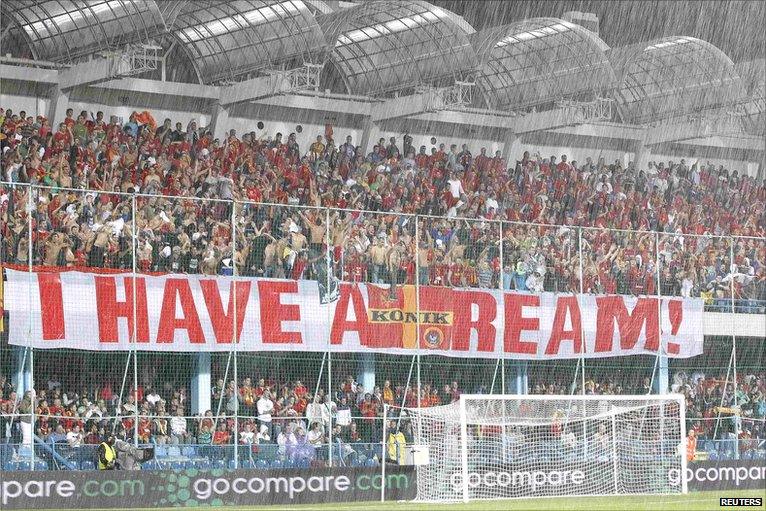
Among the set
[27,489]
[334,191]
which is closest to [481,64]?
[334,191]

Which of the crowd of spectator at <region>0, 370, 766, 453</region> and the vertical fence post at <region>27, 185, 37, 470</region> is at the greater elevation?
the vertical fence post at <region>27, 185, 37, 470</region>

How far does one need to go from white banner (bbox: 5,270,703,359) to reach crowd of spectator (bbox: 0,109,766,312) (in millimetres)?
362

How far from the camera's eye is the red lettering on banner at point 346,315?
98.3ft

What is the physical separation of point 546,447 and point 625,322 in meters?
5.51

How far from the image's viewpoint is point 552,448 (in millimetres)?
28797

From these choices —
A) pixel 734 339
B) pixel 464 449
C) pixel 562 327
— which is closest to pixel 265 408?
pixel 464 449

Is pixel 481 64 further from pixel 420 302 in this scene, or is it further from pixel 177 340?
pixel 177 340

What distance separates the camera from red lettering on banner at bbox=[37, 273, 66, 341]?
86.8 feet

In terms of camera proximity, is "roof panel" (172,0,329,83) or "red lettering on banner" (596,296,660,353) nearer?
"red lettering on banner" (596,296,660,353)

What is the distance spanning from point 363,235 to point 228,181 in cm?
343

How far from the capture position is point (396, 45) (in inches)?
1540

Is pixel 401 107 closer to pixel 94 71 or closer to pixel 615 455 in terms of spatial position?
pixel 94 71

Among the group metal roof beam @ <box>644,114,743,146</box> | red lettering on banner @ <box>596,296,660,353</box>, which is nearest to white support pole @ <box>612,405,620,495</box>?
red lettering on banner @ <box>596,296,660,353</box>

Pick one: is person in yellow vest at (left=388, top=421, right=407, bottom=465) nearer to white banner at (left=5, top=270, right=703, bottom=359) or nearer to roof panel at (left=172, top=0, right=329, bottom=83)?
white banner at (left=5, top=270, right=703, bottom=359)
